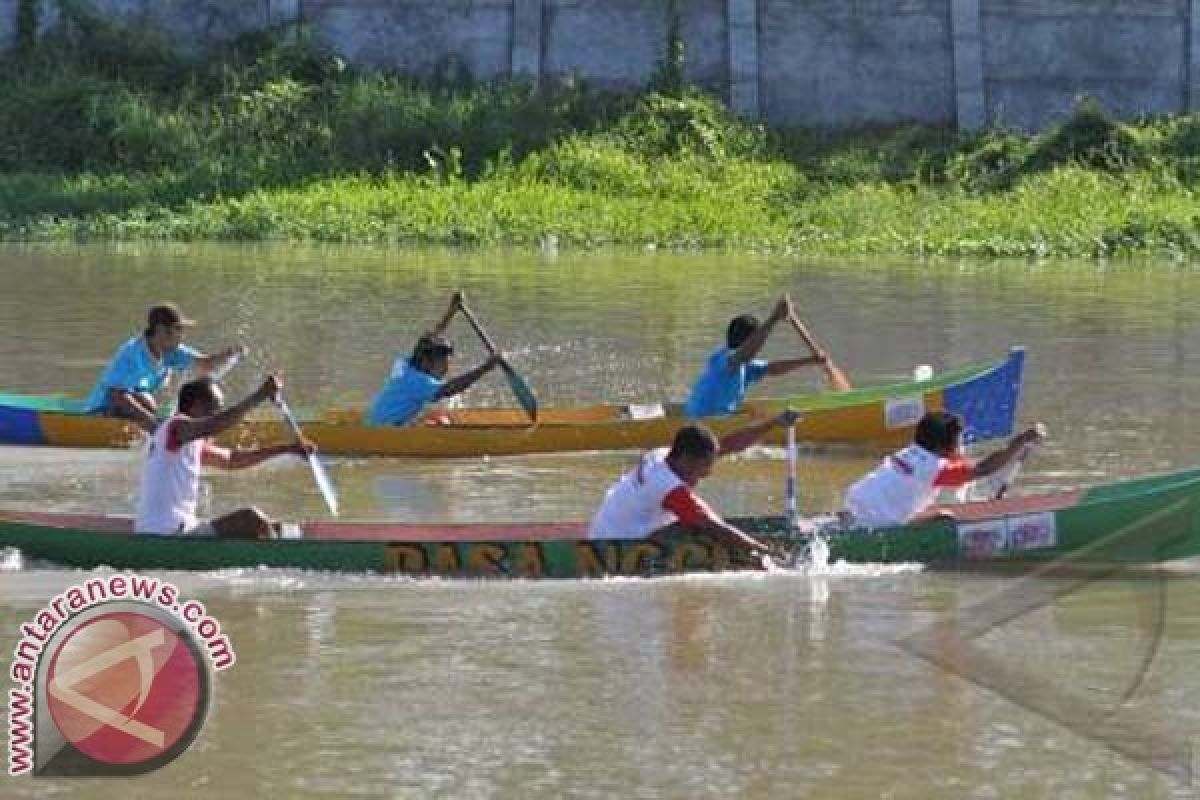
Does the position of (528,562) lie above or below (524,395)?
below

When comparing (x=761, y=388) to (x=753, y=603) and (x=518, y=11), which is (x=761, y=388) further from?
(x=518, y=11)

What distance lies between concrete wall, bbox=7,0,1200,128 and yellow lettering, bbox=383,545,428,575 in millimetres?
23517

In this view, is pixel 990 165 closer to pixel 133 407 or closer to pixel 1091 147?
pixel 1091 147

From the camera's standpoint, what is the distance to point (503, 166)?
33.0 meters

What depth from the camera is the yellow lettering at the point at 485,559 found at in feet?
39.4

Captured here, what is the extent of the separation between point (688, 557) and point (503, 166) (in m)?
21.2

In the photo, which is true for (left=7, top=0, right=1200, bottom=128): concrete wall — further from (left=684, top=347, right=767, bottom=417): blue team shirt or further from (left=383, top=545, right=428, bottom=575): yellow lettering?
(left=383, top=545, right=428, bottom=575): yellow lettering

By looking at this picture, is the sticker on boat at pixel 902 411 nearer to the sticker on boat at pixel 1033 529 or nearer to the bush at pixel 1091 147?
the sticker on boat at pixel 1033 529

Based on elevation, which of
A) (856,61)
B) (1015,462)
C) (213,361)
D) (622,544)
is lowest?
(622,544)

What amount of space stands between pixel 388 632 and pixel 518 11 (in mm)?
24749

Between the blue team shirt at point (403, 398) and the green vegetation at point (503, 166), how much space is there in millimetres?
14238

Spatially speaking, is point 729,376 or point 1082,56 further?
point 1082,56

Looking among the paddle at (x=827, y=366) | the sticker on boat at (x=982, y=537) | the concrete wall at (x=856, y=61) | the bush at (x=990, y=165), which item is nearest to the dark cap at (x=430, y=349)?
the paddle at (x=827, y=366)

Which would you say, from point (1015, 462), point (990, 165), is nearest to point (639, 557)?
point (1015, 462)
